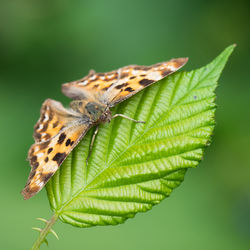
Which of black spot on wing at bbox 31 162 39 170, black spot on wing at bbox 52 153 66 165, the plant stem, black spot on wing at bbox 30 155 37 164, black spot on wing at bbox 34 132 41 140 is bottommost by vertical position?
the plant stem

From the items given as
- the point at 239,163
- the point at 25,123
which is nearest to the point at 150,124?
the point at 239,163

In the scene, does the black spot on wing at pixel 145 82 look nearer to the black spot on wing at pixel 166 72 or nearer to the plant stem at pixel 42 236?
the black spot on wing at pixel 166 72

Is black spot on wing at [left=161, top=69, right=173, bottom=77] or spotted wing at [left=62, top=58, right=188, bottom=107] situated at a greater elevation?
spotted wing at [left=62, top=58, right=188, bottom=107]

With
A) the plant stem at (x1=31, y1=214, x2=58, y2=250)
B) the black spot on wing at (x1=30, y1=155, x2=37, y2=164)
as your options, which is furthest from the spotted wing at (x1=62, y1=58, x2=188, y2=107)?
the plant stem at (x1=31, y1=214, x2=58, y2=250)

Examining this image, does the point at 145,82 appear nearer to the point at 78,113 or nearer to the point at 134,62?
the point at 78,113

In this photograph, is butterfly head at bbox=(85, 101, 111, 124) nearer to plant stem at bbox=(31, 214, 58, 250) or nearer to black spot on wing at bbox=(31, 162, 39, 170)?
black spot on wing at bbox=(31, 162, 39, 170)

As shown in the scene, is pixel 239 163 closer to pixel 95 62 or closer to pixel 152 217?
pixel 152 217
